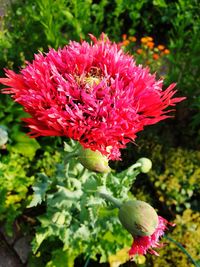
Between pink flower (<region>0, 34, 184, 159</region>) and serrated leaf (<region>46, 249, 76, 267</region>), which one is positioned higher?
pink flower (<region>0, 34, 184, 159</region>)

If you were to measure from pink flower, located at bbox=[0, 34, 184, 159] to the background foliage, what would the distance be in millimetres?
536

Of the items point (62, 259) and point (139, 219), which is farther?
point (62, 259)

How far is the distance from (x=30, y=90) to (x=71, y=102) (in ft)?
0.34

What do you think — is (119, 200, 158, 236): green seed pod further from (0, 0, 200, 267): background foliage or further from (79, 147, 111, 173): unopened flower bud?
(0, 0, 200, 267): background foliage

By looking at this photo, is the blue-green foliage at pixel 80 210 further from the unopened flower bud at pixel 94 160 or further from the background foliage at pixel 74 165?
the unopened flower bud at pixel 94 160

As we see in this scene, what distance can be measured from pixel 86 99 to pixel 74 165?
1.89ft

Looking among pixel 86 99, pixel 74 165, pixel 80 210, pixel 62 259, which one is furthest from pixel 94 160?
pixel 62 259

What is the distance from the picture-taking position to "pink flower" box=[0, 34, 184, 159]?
1043mm

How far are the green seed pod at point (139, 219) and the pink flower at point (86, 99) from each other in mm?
215

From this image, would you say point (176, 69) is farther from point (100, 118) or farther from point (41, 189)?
point (100, 118)

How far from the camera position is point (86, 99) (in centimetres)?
106

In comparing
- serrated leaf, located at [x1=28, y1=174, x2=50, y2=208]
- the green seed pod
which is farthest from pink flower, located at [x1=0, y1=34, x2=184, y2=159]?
serrated leaf, located at [x1=28, y1=174, x2=50, y2=208]

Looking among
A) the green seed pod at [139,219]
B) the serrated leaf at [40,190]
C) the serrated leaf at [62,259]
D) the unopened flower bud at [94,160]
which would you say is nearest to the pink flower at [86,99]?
the unopened flower bud at [94,160]

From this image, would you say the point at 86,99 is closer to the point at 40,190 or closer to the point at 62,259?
the point at 40,190
